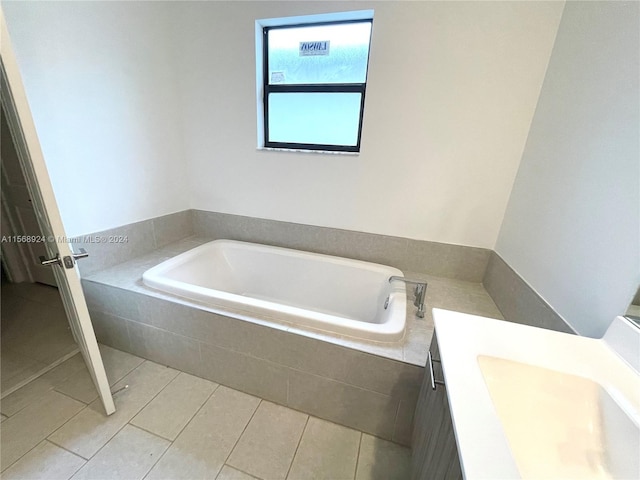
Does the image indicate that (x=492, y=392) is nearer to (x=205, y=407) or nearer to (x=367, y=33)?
(x=205, y=407)

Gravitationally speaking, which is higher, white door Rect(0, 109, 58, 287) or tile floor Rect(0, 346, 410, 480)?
white door Rect(0, 109, 58, 287)

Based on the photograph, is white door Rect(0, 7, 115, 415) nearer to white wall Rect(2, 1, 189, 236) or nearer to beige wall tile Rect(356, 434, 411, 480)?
white wall Rect(2, 1, 189, 236)

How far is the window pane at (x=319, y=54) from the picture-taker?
1793mm

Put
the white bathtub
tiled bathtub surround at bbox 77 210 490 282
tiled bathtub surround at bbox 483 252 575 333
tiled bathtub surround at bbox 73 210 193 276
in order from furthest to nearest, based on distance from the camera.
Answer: tiled bathtub surround at bbox 77 210 490 282
tiled bathtub surround at bbox 73 210 193 276
the white bathtub
tiled bathtub surround at bbox 483 252 575 333

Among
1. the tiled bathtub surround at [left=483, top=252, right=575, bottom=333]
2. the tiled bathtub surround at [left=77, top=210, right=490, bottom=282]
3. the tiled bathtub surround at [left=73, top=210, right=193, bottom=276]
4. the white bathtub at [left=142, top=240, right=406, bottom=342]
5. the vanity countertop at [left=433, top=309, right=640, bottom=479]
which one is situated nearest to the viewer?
the vanity countertop at [left=433, top=309, right=640, bottom=479]

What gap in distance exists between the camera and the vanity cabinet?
0.59 m

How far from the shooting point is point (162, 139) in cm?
211

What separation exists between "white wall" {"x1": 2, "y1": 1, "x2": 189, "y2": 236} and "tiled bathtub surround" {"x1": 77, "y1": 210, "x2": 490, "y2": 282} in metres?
0.15

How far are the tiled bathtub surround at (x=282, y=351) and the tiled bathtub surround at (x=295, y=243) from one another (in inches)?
5.5

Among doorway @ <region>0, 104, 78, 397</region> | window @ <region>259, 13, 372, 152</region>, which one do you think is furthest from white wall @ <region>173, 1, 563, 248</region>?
doorway @ <region>0, 104, 78, 397</region>

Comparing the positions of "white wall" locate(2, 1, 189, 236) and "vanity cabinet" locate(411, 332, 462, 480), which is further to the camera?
"white wall" locate(2, 1, 189, 236)

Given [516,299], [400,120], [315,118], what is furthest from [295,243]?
[516,299]

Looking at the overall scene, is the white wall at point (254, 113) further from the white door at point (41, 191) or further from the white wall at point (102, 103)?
the white door at point (41, 191)

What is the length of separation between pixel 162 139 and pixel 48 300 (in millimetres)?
1730
